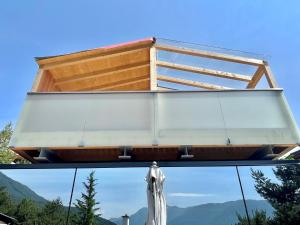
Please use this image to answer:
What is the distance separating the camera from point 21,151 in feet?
29.7

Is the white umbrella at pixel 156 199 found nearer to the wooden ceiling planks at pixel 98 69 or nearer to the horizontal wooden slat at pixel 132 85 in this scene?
the wooden ceiling planks at pixel 98 69

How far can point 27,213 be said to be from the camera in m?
9.13

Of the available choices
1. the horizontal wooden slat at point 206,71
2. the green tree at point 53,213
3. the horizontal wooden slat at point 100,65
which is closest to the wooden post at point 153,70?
the horizontal wooden slat at point 206,71

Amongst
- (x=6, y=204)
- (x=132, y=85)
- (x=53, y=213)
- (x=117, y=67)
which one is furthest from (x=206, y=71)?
(x=6, y=204)

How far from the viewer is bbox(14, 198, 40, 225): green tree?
352 inches

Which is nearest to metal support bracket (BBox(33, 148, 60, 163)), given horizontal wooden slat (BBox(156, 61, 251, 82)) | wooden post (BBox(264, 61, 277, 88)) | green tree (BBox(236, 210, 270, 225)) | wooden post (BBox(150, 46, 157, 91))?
wooden post (BBox(150, 46, 157, 91))

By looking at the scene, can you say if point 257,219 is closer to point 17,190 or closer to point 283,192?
point 283,192

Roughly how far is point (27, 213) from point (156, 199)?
15.3 ft

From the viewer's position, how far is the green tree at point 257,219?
28.3 ft

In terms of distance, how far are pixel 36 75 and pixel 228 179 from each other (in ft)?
23.9

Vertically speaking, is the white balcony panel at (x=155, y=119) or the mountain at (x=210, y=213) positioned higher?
the white balcony panel at (x=155, y=119)

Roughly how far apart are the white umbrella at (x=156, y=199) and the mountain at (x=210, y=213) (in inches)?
61.1

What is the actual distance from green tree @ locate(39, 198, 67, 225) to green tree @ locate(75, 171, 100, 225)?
1.48 ft

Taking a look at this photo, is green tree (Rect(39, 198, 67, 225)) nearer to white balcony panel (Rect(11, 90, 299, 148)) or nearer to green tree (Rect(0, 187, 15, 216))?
green tree (Rect(0, 187, 15, 216))
